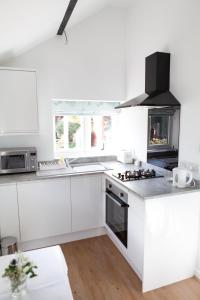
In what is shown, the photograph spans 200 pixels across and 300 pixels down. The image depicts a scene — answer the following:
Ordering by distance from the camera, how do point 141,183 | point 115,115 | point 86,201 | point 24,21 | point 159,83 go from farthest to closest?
point 115,115 → point 86,201 → point 159,83 → point 141,183 → point 24,21

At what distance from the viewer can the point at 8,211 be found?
242 cm

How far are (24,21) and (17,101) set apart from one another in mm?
912

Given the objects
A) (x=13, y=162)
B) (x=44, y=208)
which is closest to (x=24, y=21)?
(x=13, y=162)

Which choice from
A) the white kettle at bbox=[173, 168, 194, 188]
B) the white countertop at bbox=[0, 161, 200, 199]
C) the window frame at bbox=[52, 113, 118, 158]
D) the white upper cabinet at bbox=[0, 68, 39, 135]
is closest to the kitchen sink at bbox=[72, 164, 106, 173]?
the white countertop at bbox=[0, 161, 200, 199]

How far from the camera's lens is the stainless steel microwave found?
8.43 feet

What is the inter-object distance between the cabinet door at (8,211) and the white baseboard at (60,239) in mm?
262

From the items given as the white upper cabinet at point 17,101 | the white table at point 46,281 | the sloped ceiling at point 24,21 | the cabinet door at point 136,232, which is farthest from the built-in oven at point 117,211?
the sloped ceiling at point 24,21

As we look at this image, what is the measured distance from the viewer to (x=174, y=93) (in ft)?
7.57

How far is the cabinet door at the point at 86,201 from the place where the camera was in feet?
8.79

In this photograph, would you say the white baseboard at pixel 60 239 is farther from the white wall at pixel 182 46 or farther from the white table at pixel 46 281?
the white wall at pixel 182 46

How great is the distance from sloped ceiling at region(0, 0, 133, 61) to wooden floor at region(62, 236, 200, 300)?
2374 mm

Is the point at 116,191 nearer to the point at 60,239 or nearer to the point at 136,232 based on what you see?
the point at 136,232

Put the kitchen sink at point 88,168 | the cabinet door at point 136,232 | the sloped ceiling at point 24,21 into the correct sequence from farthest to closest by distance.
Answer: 1. the kitchen sink at point 88,168
2. the cabinet door at point 136,232
3. the sloped ceiling at point 24,21

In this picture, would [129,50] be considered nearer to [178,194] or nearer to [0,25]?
[0,25]
